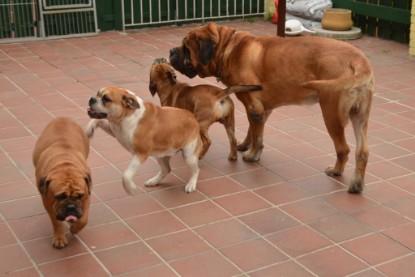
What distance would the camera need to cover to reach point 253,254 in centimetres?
466

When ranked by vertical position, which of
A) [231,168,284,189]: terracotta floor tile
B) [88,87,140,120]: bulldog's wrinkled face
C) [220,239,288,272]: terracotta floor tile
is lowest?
[231,168,284,189]: terracotta floor tile

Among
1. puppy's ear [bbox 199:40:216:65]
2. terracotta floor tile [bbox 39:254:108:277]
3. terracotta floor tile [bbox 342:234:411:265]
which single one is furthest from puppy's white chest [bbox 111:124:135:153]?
terracotta floor tile [bbox 342:234:411:265]

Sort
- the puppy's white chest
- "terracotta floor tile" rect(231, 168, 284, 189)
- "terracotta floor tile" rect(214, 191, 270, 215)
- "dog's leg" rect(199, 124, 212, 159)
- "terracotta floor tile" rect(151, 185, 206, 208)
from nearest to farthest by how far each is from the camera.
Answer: the puppy's white chest → "terracotta floor tile" rect(214, 191, 270, 215) → "terracotta floor tile" rect(151, 185, 206, 208) → "terracotta floor tile" rect(231, 168, 284, 189) → "dog's leg" rect(199, 124, 212, 159)

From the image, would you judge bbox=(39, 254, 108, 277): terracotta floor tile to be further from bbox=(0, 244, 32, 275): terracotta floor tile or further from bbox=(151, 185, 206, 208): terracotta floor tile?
bbox=(151, 185, 206, 208): terracotta floor tile

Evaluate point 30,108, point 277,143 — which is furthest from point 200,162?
point 30,108

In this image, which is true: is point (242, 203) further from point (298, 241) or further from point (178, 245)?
point (178, 245)

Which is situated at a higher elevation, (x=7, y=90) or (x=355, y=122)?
(x=355, y=122)

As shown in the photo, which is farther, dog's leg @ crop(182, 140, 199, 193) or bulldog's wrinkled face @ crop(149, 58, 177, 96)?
bulldog's wrinkled face @ crop(149, 58, 177, 96)

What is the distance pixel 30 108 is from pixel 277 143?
3148mm

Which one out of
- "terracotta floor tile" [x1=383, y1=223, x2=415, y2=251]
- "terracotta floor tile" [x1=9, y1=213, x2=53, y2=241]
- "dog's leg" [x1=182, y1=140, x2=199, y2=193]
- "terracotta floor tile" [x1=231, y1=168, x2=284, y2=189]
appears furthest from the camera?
"terracotta floor tile" [x1=231, y1=168, x2=284, y2=189]

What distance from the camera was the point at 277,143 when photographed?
22.7ft

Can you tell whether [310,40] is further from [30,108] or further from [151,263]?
[30,108]

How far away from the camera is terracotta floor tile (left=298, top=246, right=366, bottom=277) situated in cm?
443

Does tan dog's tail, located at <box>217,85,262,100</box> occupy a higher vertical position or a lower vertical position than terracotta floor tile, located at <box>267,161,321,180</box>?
higher
